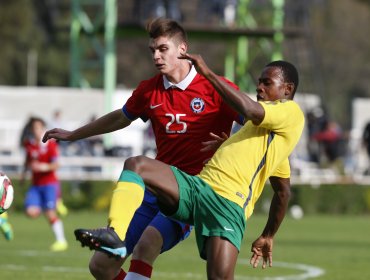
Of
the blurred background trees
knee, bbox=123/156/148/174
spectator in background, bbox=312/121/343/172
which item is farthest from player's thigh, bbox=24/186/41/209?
the blurred background trees

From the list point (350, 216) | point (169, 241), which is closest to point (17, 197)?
point (350, 216)

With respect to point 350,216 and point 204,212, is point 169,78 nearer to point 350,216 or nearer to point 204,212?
point 204,212

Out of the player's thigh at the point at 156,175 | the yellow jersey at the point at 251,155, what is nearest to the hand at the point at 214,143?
the yellow jersey at the point at 251,155

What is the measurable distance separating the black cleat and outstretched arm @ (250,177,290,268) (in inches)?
70.5

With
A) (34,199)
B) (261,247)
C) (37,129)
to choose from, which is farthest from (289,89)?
(34,199)

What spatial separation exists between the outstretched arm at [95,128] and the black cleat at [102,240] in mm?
2037

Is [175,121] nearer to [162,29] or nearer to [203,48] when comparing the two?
[162,29]

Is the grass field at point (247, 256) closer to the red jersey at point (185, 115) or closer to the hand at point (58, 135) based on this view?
the hand at point (58, 135)

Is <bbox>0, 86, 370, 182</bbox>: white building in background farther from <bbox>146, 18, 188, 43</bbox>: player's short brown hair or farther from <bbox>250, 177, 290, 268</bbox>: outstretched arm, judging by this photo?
<bbox>146, 18, 188, 43</bbox>: player's short brown hair

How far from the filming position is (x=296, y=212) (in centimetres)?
2911

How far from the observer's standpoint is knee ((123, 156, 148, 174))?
26.1ft

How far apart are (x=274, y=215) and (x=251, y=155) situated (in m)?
0.74

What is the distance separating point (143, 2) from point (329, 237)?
51.4 feet

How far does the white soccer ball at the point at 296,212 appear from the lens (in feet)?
94.7
